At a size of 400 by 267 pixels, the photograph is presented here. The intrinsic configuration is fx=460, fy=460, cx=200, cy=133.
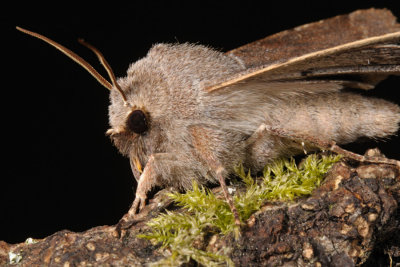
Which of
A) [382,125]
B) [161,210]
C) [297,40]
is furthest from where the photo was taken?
[297,40]

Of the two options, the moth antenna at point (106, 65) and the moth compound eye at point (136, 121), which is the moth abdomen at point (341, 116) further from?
the moth antenna at point (106, 65)

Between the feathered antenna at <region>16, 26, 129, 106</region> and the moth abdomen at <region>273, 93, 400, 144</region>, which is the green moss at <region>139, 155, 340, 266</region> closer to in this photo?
the moth abdomen at <region>273, 93, 400, 144</region>

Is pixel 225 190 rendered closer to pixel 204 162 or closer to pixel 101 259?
pixel 204 162

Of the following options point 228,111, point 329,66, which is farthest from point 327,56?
point 228,111

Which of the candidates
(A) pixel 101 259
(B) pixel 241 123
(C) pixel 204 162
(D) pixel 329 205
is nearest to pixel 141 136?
(C) pixel 204 162

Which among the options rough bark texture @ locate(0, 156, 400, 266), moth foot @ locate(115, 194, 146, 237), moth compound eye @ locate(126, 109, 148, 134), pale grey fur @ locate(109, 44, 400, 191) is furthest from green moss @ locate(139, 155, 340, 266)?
moth compound eye @ locate(126, 109, 148, 134)

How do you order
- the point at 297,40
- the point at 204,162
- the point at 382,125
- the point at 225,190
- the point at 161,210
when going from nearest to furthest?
the point at 225,190, the point at 161,210, the point at 204,162, the point at 382,125, the point at 297,40
